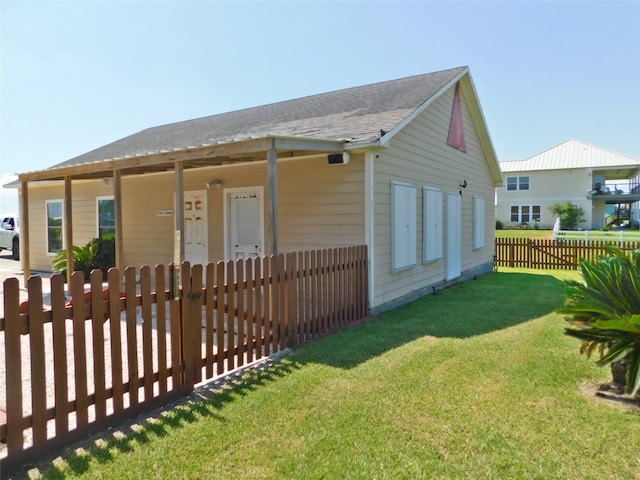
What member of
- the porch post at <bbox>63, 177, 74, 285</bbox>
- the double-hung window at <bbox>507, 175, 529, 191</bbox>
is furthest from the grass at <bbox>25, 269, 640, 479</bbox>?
the double-hung window at <bbox>507, 175, 529, 191</bbox>

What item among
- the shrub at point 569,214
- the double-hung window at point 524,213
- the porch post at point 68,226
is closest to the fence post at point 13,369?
the porch post at point 68,226

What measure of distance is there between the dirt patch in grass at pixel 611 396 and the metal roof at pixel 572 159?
1243 inches

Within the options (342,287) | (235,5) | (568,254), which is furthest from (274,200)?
(568,254)

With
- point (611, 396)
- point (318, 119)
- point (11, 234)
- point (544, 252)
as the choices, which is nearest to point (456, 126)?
point (318, 119)

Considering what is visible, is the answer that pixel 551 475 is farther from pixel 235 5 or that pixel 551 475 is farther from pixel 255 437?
pixel 235 5

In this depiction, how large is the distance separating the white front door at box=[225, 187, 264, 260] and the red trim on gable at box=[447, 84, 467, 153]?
512 cm

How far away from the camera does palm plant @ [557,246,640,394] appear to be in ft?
10.6

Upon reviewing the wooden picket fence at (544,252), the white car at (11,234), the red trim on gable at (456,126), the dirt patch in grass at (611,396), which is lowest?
the dirt patch in grass at (611,396)

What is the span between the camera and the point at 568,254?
46.8 ft

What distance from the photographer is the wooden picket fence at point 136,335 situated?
2697 millimetres

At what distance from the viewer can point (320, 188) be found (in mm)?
7465

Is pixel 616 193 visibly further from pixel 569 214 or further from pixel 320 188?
pixel 320 188

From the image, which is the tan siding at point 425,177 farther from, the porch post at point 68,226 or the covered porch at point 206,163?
the porch post at point 68,226

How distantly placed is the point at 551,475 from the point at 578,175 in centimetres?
3787
